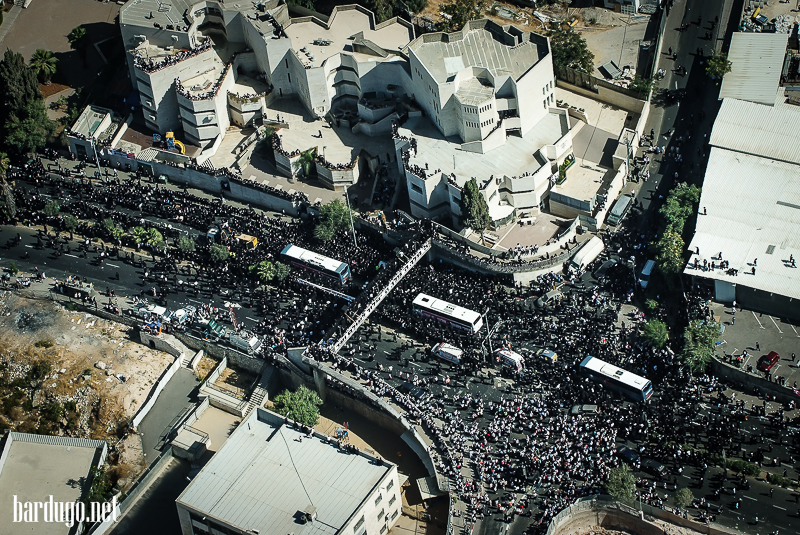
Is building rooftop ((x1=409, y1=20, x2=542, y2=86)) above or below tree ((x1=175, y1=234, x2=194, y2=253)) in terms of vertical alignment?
above

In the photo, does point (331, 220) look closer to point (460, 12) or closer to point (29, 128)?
point (460, 12)

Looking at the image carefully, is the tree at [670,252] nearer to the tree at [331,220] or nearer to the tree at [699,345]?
the tree at [699,345]

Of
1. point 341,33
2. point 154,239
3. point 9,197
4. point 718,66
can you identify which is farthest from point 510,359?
point 9,197

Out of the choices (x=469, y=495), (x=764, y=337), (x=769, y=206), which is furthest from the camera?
(x=769, y=206)

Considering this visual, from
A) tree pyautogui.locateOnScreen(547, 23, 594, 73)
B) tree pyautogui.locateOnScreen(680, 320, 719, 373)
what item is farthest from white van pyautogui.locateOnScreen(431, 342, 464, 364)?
tree pyautogui.locateOnScreen(547, 23, 594, 73)

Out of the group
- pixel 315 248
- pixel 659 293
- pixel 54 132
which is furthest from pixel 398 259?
pixel 54 132

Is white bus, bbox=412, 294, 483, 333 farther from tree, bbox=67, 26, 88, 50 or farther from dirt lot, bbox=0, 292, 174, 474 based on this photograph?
tree, bbox=67, 26, 88, 50

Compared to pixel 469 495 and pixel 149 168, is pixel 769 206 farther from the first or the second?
pixel 149 168
